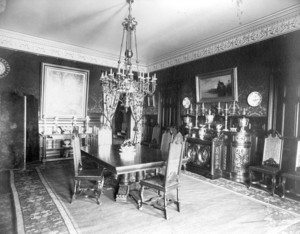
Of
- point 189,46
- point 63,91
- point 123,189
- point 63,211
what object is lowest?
point 63,211

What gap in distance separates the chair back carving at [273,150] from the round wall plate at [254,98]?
2.62 feet

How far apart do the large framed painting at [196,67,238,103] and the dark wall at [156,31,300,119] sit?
0.13 meters

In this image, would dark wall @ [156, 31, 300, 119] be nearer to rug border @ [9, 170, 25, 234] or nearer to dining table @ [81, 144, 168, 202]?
dining table @ [81, 144, 168, 202]

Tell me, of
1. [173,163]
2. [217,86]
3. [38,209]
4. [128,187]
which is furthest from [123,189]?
[217,86]

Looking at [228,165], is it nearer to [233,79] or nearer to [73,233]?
[233,79]

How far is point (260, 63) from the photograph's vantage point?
4582 mm

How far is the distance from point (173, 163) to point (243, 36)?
366 centimetres

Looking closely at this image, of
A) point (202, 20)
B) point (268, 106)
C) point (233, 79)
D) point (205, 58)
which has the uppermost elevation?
point (202, 20)

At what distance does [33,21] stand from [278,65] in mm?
5247

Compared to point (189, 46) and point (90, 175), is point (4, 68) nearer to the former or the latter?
point (90, 175)

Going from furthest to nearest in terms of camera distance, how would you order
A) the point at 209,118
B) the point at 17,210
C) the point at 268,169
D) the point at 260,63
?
the point at 209,118, the point at 260,63, the point at 268,169, the point at 17,210

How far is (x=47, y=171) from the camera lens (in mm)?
4996

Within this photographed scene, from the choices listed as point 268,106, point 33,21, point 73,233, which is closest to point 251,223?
point 73,233

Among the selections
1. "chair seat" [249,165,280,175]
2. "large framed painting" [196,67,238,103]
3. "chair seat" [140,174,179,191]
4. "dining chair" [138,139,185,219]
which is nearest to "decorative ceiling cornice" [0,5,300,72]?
"large framed painting" [196,67,238,103]
